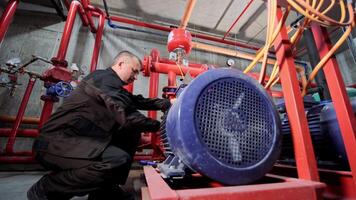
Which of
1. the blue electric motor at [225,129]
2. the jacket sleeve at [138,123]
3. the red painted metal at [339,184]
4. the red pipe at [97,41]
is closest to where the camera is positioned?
the blue electric motor at [225,129]

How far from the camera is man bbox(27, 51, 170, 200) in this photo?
0.91 meters

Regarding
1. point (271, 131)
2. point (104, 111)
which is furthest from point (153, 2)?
point (271, 131)

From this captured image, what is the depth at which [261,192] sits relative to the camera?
454 millimetres

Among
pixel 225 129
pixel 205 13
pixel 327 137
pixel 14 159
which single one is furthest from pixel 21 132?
pixel 205 13

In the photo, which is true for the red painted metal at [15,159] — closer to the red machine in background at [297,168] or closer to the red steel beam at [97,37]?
the red steel beam at [97,37]

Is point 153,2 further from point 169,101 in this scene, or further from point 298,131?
point 298,131

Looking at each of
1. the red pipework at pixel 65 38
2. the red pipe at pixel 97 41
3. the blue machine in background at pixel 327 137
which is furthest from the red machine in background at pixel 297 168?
the red pipe at pixel 97 41

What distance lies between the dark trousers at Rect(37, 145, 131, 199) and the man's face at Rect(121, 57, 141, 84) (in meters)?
0.54

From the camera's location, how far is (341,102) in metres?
0.73

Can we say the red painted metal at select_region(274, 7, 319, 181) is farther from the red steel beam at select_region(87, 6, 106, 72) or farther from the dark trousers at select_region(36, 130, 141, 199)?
the red steel beam at select_region(87, 6, 106, 72)

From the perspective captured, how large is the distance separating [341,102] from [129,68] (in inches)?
46.1

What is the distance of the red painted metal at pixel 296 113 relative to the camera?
0.60 m

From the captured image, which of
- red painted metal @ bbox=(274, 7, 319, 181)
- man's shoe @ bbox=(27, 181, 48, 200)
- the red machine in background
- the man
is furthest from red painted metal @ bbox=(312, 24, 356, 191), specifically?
man's shoe @ bbox=(27, 181, 48, 200)

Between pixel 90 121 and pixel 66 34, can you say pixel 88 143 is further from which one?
pixel 66 34
